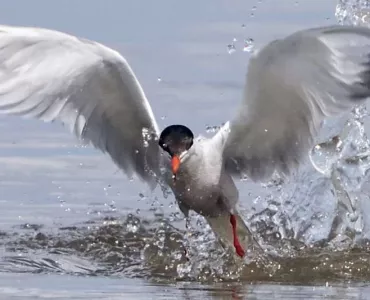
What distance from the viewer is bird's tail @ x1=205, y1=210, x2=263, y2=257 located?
379 inches

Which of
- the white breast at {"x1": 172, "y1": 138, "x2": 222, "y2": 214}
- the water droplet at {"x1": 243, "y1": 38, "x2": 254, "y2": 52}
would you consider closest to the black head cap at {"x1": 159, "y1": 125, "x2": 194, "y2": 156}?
the white breast at {"x1": 172, "y1": 138, "x2": 222, "y2": 214}

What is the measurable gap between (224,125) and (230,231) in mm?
745

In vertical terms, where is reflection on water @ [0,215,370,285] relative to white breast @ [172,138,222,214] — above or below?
below

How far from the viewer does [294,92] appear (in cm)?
897

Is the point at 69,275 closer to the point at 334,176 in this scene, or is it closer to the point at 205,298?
the point at 205,298

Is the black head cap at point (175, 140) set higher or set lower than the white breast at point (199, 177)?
higher

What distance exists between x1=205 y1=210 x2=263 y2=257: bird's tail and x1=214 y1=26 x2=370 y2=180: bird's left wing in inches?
14.0

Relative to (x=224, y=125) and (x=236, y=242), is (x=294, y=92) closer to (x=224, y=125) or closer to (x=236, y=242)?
(x=224, y=125)

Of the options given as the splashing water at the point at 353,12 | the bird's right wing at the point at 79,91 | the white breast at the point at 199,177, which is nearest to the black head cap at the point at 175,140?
the white breast at the point at 199,177

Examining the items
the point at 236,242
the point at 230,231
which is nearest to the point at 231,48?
the point at 230,231

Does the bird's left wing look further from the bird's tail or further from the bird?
the bird's tail

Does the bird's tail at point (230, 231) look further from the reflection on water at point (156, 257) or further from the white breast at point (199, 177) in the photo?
the white breast at point (199, 177)

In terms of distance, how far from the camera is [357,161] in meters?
10.6

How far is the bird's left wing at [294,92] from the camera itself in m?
8.59
